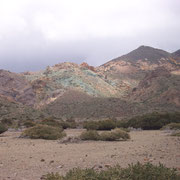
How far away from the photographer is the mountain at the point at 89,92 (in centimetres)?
5678

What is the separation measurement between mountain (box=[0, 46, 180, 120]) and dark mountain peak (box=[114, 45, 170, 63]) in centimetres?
2039

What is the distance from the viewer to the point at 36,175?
601cm

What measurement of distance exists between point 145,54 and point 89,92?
8639 cm

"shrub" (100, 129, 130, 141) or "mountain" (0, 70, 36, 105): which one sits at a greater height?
"mountain" (0, 70, 36, 105)

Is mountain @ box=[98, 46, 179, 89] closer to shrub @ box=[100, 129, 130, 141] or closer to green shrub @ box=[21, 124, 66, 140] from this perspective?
green shrub @ box=[21, 124, 66, 140]

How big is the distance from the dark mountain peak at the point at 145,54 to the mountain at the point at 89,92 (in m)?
20.4

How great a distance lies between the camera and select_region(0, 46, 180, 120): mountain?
186 ft

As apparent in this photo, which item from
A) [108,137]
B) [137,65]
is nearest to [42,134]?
[108,137]

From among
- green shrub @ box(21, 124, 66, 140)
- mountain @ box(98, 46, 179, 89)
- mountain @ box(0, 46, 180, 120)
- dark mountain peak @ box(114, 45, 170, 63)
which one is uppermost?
dark mountain peak @ box(114, 45, 170, 63)

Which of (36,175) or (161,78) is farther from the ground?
(161,78)

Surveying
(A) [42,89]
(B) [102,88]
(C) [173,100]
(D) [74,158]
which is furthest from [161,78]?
(D) [74,158]

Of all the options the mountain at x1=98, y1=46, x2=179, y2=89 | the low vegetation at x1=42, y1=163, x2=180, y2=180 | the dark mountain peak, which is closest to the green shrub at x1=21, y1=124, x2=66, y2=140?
the low vegetation at x1=42, y1=163, x2=180, y2=180

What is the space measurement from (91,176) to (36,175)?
190cm

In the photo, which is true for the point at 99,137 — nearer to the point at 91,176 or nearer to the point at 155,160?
the point at 155,160
